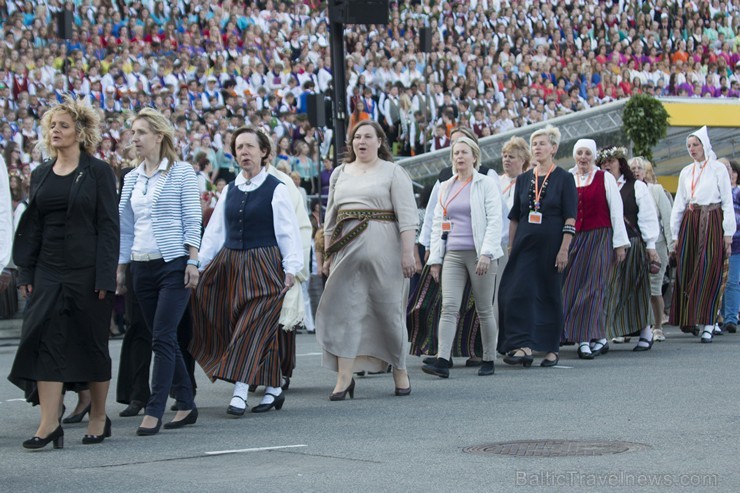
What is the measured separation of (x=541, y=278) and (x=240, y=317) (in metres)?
3.47

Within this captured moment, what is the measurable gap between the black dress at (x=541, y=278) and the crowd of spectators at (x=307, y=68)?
826 centimetres

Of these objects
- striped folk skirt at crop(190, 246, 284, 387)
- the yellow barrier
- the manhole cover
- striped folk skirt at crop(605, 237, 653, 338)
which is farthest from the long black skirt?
the yellow barrier

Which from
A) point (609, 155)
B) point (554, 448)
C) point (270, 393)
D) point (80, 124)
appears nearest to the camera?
point (554, 448)

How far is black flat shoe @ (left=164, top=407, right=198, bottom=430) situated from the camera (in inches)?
322

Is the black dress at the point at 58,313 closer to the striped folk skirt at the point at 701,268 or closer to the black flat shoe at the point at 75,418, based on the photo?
the black flat shoe at the point at 75,418

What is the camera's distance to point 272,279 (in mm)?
8844

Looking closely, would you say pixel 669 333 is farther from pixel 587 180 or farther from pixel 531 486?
pixel 531 486

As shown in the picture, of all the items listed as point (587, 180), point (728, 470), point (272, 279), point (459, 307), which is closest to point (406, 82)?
point (587, 180)

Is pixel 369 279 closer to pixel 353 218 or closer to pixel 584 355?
pixel 353 218

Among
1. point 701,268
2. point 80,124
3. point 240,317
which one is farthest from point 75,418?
point 701,268

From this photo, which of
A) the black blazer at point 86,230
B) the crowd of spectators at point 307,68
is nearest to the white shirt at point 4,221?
the black blazer at point 86,230

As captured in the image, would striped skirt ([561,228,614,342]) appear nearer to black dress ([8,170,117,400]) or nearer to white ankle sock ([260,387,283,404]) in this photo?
white ankle sock ([260,387,283,404])

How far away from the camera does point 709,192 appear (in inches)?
555

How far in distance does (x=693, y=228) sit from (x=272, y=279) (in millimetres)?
6691
